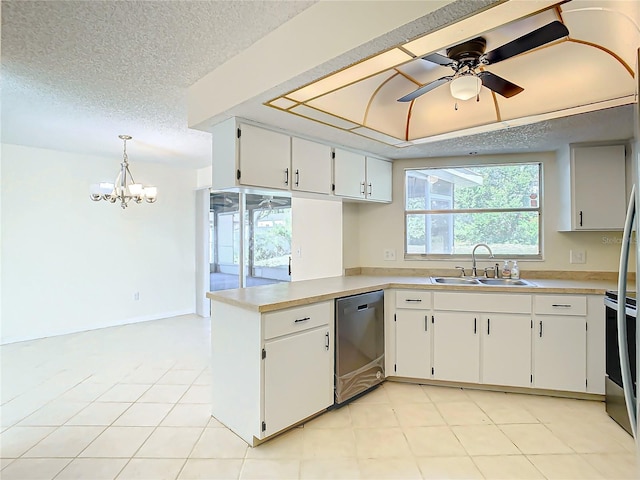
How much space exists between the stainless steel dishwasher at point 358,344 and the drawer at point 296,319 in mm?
139

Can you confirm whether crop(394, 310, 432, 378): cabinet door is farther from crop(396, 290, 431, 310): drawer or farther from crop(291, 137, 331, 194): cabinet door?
crop(291, 137, 331, 194): cabinet door

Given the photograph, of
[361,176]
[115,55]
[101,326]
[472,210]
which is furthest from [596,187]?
[101,326]

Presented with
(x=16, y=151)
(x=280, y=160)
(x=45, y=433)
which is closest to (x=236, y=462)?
(x=45, y=433)

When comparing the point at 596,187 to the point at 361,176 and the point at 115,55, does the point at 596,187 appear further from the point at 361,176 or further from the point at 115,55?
the point at 115,55

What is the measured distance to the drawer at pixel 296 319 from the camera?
213cm

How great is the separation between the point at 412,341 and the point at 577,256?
178 cm

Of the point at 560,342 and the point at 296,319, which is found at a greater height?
the point at 296,319

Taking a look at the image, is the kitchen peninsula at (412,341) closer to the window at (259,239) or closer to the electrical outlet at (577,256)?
the electrical outlet at (577,256)

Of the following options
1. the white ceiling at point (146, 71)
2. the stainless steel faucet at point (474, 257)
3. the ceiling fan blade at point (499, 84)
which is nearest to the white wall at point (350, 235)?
the white ceiling at point (146, 71)

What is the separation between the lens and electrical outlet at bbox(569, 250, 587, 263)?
3.28 metres

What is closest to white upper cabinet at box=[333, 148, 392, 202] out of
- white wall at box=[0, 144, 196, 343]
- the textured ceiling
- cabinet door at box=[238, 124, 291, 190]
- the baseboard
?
cabinet door at box=[238, 124, 291, 190]

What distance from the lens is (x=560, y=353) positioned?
2.76 meters

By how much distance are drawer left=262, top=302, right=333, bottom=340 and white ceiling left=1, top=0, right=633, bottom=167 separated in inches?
51.8

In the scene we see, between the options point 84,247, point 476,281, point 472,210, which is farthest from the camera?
point 84,247
